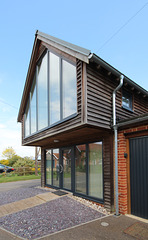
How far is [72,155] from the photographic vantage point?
7598mm

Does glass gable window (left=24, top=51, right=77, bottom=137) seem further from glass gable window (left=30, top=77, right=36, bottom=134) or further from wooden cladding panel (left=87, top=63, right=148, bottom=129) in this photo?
wooden cladding panel (left=87, top=63, right=148, bottom=129)

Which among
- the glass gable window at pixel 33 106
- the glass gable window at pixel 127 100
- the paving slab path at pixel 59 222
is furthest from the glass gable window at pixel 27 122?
the glass gable window at pixel 127 100

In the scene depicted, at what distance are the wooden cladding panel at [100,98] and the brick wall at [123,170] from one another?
0.67 m

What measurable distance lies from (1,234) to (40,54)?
7.83 meters

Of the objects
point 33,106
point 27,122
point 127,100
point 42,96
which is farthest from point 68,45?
point 27,122

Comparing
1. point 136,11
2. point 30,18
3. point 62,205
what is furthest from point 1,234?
point 30,18

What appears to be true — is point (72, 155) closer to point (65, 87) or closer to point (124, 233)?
point (65, 87)

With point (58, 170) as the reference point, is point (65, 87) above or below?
above

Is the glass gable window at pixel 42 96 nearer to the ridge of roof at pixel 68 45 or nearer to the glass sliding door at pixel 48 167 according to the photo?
the ridge of roof at pixel 68 45

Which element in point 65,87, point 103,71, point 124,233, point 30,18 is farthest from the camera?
point 30,18

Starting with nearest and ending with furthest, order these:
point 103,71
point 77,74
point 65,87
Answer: point 77,74
point 103,71
point 65,87

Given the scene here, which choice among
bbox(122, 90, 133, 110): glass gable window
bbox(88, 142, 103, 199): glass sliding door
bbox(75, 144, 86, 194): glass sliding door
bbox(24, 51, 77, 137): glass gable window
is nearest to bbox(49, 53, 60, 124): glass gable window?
bbox(24, 51, 77, 137): glass gable window

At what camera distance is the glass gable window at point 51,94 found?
584 cm

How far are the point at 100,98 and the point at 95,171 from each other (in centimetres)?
278
